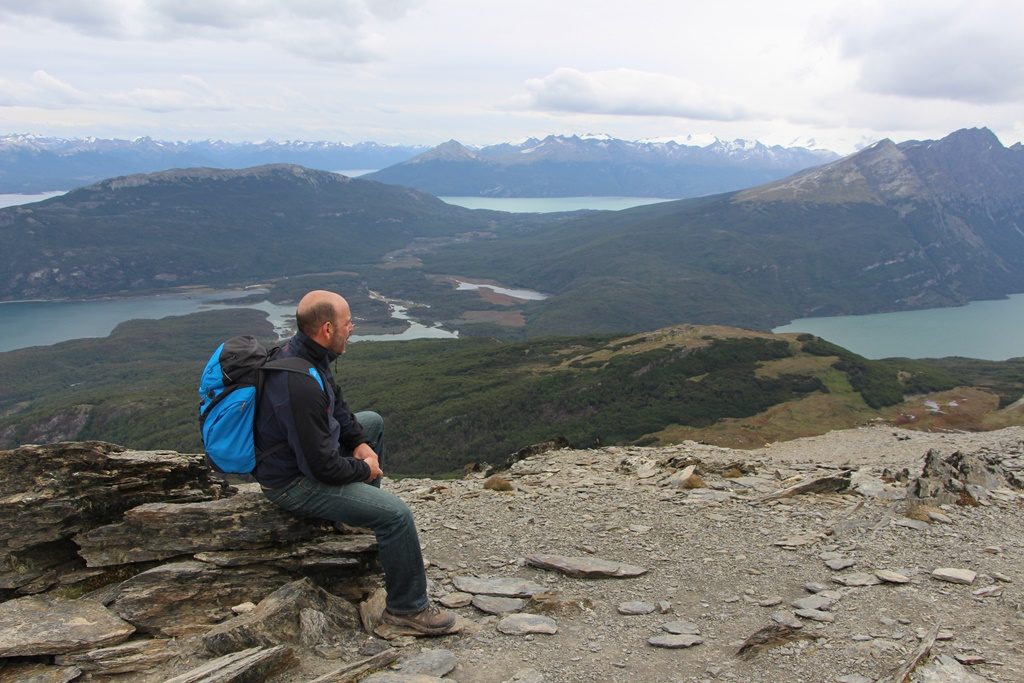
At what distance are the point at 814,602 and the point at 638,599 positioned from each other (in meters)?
2.70

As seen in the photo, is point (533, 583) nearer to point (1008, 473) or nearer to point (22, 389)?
point (1008, 473)

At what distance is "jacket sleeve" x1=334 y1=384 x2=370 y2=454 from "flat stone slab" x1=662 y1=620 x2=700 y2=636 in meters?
5.21

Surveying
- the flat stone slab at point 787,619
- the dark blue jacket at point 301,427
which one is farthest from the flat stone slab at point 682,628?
the dark blue jacket at point 301,427

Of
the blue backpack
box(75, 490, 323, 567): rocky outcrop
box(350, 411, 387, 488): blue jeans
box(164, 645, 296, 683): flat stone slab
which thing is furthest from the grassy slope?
box(164, 645, 296, 683): flat stone slab

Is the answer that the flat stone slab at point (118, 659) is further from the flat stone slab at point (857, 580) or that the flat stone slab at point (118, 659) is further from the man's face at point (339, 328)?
the flat stone slab at point (857, 580)

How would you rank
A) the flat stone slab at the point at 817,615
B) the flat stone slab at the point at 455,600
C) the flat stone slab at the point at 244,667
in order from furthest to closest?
1. the flat stone slab at the point at 455,600
2. the flat stone slab at the point at 817,615
3. the flat stone slab at the point at 244,667

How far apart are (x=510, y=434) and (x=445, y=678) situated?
338 feet

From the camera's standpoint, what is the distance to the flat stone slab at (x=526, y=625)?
9273 mm

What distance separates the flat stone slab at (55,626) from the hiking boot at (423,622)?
3221 millimetres

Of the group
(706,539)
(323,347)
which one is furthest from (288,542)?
(706,539)

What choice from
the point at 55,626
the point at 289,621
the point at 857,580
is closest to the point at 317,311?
the point at 289,621

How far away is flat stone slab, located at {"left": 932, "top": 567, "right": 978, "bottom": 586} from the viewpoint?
35.6 feet

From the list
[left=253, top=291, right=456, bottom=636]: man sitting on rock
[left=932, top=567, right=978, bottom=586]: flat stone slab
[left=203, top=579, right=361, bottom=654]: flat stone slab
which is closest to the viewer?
[left=203, top=579, right=361, bottom=654]: flat stone slab

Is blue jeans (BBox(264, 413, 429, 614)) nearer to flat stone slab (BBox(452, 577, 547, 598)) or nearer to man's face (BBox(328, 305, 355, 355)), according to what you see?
flat stone slab (BBox(452, 577, 547, 598))
